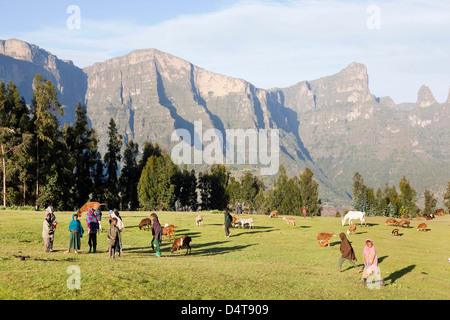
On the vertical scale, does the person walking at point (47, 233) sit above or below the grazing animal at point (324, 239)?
above

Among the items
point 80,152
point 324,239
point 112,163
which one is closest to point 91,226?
point 324,239

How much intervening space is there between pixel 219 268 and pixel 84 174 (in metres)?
80.8

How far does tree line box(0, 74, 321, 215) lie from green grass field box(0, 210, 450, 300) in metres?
33.8

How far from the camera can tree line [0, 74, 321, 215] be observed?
224 feet

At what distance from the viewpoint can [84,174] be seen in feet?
309

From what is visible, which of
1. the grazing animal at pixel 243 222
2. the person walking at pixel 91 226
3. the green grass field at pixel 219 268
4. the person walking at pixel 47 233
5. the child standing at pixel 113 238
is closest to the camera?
the green grass field at pixel 219 268

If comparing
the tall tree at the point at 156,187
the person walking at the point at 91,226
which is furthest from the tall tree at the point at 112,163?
the person walking at the point at 91,226

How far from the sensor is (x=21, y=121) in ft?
226

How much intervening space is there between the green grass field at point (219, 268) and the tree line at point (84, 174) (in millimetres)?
33752

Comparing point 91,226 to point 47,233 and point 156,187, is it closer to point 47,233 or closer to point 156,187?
point 47,233

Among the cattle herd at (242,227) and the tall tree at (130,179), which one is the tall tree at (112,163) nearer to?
the tall tree at (130,179)

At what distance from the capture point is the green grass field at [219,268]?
49.3ft
